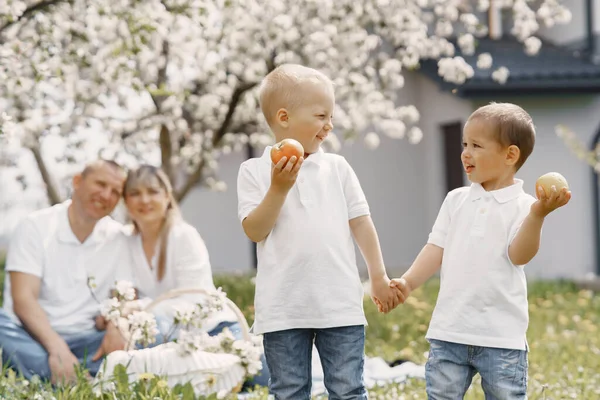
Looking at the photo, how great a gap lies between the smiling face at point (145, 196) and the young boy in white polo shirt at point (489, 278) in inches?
88.9

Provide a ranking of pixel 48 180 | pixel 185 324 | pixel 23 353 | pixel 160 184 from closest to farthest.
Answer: pixel 185 324 < pixel 23 353 < pixel 160 184 < pixel 48 180

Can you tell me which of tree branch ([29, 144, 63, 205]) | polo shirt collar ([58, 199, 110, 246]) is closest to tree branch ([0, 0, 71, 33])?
polo shirt collar ([58, 199, 110, 246])

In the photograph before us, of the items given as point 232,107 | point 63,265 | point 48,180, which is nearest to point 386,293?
point 63,265

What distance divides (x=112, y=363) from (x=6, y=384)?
0.46 m

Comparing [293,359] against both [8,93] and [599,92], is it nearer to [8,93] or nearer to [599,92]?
[8,93]

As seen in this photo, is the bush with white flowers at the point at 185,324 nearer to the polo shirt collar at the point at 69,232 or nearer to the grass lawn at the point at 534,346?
the grass lawn at the point at 534,346

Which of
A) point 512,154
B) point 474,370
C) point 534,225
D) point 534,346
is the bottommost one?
point 534,346

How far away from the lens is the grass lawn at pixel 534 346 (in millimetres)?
3885

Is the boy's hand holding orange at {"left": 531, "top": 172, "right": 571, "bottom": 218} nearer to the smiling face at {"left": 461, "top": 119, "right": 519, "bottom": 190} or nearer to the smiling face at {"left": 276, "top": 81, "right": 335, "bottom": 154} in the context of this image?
the smiling face at {"left": 461, "top": 119, "right": 519, "bottom": 190}

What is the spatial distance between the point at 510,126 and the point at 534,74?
787cm

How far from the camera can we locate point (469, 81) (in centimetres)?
1009

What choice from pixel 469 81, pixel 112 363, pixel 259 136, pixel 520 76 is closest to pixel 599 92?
pixel 520 76

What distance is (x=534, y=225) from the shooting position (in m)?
2.92

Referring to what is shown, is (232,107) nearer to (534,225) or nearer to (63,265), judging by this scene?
(63,265)
